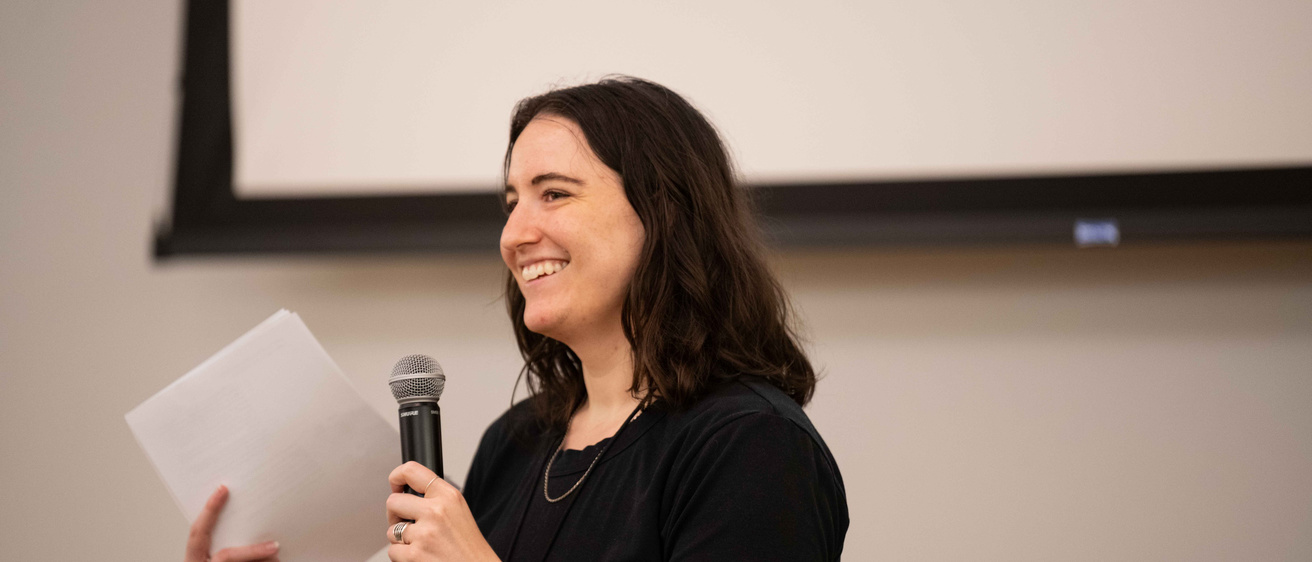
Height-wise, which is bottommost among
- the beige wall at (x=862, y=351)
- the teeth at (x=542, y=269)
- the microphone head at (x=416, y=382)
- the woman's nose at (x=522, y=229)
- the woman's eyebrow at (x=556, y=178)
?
the beige wall at (x=862, y=351)

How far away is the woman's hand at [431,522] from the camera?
99cm

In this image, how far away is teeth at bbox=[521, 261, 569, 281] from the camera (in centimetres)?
Result: 126

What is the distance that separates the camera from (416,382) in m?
1.05

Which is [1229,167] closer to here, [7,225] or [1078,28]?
[1078,28]

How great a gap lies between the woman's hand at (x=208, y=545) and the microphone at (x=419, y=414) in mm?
377

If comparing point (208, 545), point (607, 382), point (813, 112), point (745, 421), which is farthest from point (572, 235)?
point (813, 112)

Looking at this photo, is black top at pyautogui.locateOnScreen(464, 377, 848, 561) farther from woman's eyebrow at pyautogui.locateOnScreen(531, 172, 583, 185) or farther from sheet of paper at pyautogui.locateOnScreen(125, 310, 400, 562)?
woman's eyebrow at pyautogui.locateOnScreen(531, 172, 583, 185)

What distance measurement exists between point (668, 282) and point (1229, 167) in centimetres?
133

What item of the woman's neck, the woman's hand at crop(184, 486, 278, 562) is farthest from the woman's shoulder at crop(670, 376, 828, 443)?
the woman's hand at crop(184, 486, 278, 562)

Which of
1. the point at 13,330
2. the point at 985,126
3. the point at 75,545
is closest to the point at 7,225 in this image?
the point at 13,330

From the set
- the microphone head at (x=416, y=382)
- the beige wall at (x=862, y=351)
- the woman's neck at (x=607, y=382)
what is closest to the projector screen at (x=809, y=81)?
the beige wall at (x=862, y=351)

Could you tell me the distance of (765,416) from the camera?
3.46 feet

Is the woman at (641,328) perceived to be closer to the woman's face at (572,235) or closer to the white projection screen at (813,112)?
the woman's face at (572,235)

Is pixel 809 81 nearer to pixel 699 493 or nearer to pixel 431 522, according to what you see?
pixel 699 493
